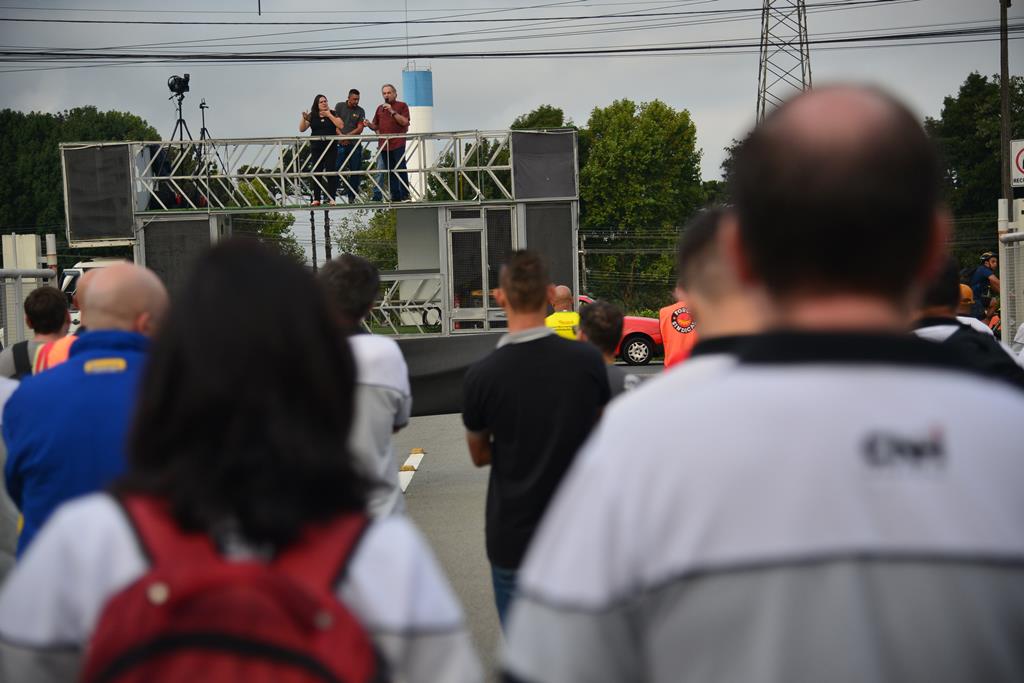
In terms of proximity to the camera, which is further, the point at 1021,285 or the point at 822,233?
the point at 1021,285

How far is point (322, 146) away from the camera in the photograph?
21188 millimetres

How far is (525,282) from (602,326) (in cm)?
112

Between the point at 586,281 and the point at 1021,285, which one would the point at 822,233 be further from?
the point at 586,281

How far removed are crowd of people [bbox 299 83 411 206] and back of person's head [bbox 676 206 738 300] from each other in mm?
17674

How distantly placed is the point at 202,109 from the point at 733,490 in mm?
36625

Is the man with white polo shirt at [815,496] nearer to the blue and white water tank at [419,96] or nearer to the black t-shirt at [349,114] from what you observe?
the black t-shirt at [349,114]

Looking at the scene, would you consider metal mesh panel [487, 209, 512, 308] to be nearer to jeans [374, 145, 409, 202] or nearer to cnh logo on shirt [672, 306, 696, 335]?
jeans [374, 145, 409, 202]

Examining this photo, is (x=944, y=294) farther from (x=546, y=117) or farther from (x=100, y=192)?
(x=546, y=117)

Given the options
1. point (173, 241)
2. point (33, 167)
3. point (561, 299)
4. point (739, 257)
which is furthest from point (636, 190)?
point (739, 257)

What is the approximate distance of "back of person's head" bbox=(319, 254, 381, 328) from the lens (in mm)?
4590

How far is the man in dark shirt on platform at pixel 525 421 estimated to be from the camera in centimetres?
459

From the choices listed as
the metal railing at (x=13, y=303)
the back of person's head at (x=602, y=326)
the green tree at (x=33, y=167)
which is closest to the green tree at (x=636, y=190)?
the green tree at (x=33, y=167)

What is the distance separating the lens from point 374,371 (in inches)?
174

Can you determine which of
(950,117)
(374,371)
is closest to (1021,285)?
(374,371)
